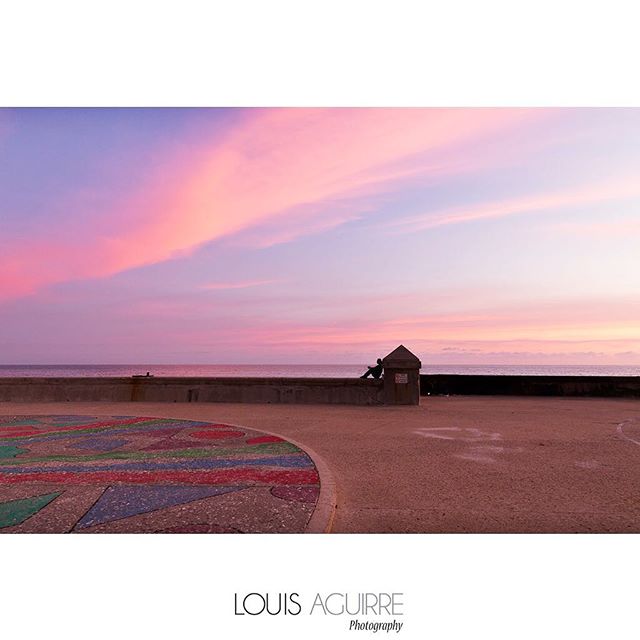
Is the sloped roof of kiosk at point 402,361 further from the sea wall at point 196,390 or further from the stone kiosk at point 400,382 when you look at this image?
the sea wall at point 196,390

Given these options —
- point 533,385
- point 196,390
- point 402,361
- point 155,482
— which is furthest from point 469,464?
point 533,385

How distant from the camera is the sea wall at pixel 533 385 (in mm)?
18688

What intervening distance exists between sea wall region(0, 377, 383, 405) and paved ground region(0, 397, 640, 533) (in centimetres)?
185

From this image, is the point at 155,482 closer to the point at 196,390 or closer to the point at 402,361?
the point at 402,361

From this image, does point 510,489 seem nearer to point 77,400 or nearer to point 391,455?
point 391,455

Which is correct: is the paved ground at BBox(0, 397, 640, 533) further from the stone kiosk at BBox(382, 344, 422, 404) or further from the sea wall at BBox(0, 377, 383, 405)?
the sea wall at BBox(0, 377, 383, 405)

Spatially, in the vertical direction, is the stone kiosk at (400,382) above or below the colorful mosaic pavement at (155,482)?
above

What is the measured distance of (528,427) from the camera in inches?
396

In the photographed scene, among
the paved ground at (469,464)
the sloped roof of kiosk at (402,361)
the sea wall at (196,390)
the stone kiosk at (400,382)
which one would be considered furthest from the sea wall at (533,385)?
the paved ground at (469,464)

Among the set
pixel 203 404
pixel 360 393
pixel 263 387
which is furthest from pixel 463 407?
pixel 203 404

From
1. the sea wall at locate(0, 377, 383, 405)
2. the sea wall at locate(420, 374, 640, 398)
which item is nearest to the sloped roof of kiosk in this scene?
the sea wall at locate(0, 377, 383, 405)

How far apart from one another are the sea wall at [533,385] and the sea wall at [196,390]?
584cm

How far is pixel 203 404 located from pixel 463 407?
25.3 ft

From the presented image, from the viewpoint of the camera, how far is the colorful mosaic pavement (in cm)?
429
